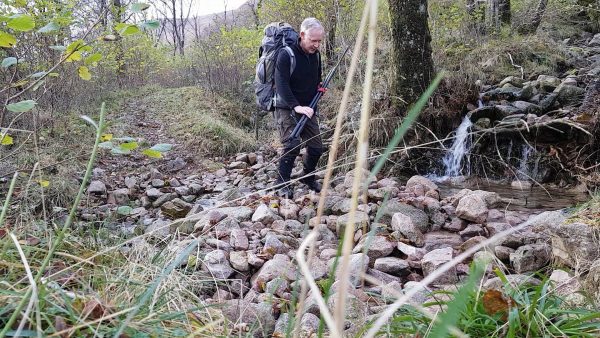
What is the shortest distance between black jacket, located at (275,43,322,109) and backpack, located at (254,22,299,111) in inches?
2.9

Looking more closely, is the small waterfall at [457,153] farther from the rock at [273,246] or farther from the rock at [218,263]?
the rock at [218,263]

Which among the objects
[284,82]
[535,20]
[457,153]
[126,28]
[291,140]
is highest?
[535,20]

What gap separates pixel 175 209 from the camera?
4672 millimetres

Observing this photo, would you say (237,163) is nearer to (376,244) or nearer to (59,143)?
(59,143)

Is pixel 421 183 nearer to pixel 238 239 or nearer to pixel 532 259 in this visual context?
pixel 532 259

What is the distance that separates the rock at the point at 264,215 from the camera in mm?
3738

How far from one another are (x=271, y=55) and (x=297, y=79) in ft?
1.16

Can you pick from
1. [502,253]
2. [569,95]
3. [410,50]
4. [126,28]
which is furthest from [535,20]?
[126,28]

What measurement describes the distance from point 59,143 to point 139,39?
7153mm

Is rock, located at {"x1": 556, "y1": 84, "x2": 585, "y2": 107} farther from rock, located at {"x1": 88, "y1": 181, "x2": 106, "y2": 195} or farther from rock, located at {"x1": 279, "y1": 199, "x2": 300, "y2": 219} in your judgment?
rock, located at {"x1": 88, "y1": 181, "x2": 106, "y2": 195}

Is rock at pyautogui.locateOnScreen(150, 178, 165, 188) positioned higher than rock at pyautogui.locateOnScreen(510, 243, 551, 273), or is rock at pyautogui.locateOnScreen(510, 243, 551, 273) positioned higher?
rock at pyautogui.locateOnScreen(510, 243, 551, 273)

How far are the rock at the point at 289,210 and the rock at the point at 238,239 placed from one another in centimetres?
70

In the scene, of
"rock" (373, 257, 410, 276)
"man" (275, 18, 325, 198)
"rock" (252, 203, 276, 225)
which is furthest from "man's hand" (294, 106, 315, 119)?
"rock" (373, 257, 410, 276)

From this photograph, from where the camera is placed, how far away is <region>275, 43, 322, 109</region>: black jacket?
431 centimetres
